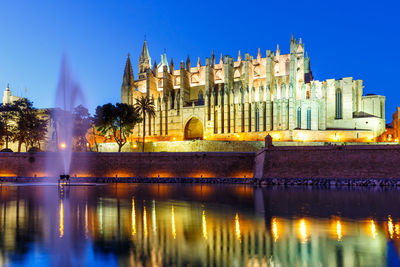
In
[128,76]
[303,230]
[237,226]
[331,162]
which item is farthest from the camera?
[128,76]

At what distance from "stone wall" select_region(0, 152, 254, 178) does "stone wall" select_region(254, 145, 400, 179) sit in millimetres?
3322

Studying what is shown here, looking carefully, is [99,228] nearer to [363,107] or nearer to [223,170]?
[223,170]

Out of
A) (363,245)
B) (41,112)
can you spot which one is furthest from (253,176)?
(41,112)

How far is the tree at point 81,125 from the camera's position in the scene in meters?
49.8

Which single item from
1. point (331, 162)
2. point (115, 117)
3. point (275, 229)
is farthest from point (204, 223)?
point (115, 117)

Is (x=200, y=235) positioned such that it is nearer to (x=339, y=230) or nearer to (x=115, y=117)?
(x=339, y=230)

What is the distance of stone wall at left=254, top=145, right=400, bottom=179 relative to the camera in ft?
95.1

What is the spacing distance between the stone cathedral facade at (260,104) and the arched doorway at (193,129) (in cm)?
2

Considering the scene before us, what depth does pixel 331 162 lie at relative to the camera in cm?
3031

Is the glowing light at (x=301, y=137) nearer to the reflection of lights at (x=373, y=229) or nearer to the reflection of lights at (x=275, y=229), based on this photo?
the reflection of lights at (x=373, y=229)

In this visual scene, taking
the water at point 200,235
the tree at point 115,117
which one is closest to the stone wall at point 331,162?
the water at point 200,235

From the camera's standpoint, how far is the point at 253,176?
34594mm

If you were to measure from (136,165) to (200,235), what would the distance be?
27.7 metres

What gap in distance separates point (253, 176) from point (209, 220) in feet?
76.9
